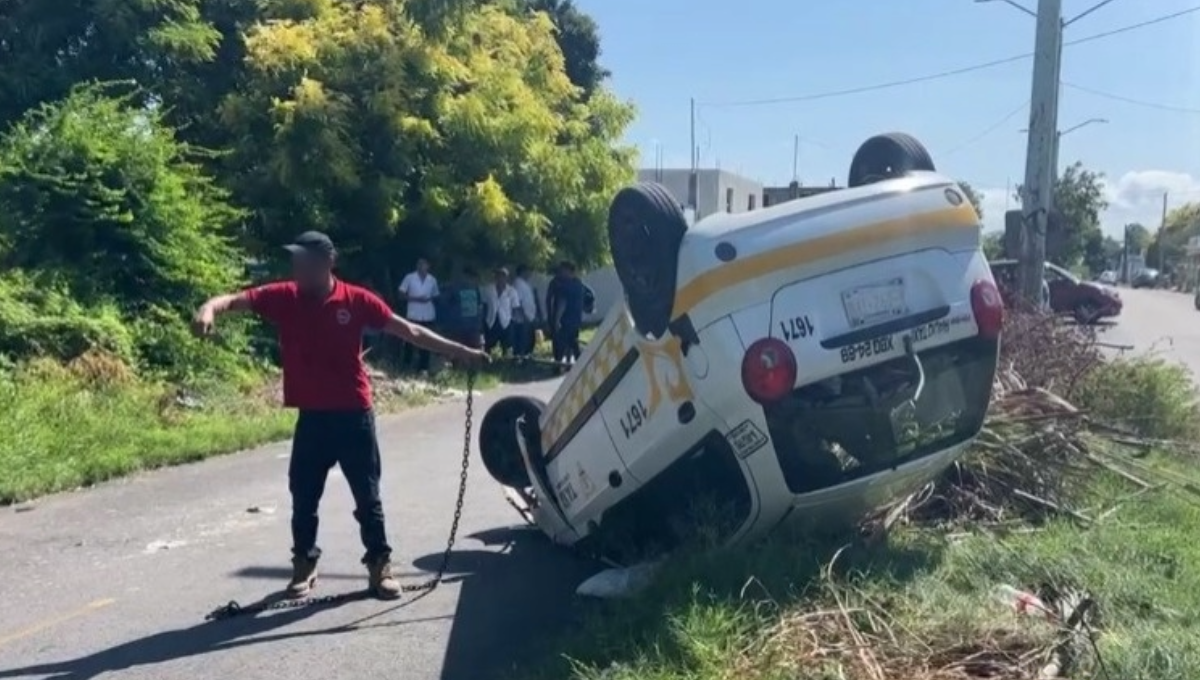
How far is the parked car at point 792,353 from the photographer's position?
6.09 meters

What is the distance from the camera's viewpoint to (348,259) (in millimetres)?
20625

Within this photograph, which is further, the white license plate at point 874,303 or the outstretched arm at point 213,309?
the outstretched arm at point 213,309

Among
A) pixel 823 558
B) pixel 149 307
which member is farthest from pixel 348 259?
pixel 823 558

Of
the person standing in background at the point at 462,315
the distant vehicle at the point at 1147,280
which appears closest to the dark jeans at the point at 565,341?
the person standing in background at the point at 462,315

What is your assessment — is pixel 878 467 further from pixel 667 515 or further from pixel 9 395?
pixel 9 395

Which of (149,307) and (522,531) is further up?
(149,307)

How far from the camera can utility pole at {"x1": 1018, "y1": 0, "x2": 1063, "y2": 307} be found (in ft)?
50.1

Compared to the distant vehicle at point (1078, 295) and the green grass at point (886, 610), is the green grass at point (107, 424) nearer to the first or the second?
the green grass at point (886, 610)

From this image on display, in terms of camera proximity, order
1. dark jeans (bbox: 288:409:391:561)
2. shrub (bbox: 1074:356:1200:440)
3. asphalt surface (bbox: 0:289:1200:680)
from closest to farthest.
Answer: asphalt surface (bbox: 0:289:1200:680) → dark jeans (bbox: 288:409:391:561) → shrub (bbox: 1074:356:1200:440)

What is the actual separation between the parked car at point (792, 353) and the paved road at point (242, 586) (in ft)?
3.47

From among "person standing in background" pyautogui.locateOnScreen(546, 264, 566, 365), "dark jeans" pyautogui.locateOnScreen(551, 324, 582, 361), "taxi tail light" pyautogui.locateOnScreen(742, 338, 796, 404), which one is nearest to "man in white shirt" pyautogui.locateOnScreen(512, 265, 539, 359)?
"person standing in background" pyautogui.locateOnScreen(546, 264, 566, 365)

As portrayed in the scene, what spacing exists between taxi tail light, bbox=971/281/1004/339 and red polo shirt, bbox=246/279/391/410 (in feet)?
9.66

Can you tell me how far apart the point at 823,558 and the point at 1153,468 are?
361 centimetres

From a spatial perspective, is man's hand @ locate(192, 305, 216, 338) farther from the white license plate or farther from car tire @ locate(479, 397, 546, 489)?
the white license plate
